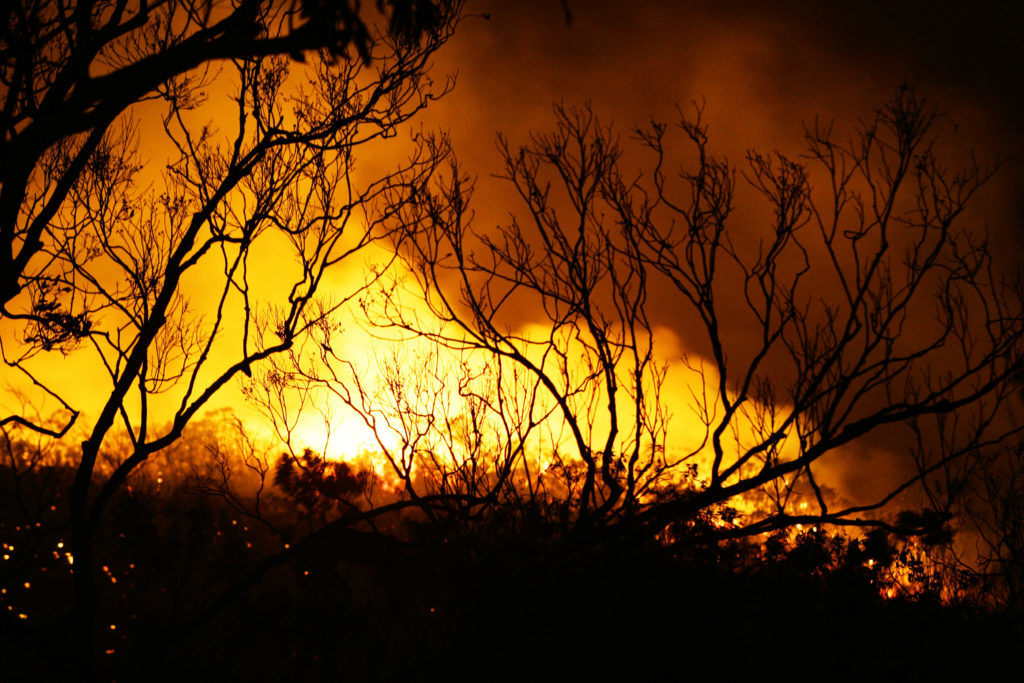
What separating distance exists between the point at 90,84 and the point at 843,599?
10272 millimetres

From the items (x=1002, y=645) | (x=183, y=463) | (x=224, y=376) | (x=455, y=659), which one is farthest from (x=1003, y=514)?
(x=183, y=463)

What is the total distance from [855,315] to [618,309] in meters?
2.16

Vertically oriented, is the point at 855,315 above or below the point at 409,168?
below

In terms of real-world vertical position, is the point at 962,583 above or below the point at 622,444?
below

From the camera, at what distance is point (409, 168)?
7.77 metres

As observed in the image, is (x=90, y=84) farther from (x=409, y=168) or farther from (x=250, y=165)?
(x=409, y=168)

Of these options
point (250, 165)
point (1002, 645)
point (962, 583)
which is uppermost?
point (250, 165)

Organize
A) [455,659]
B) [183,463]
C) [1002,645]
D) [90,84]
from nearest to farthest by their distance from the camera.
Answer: [90,84]
[455,659]
[1002,645]
[183,463]

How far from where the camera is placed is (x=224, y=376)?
700 cm

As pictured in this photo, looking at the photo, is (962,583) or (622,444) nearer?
(622,444)

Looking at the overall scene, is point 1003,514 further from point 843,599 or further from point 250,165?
point 250,165

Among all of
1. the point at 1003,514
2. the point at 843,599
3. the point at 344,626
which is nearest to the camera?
the point at 843,599

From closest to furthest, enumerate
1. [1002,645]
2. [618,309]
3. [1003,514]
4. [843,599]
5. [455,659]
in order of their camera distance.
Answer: [455,659], [618,309], [843,599], [1002,645], [1003,514]

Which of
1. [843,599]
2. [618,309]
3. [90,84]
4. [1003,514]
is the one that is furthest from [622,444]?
[1003,514]
